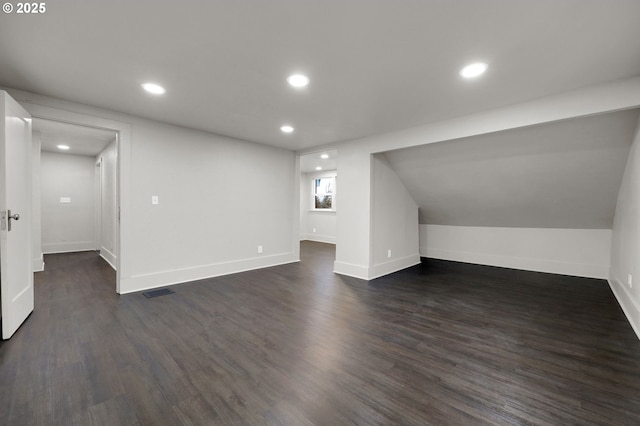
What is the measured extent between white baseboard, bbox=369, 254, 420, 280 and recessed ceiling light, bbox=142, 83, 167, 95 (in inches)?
142

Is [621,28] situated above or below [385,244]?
above

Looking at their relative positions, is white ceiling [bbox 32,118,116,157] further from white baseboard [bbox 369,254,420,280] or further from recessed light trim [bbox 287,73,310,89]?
white baseboard [bbox 369,254,420,280]

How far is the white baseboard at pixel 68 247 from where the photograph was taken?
649 cm

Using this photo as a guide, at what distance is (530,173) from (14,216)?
5.92 metres

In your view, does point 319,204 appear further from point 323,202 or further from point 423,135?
point 423,135

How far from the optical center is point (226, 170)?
4.74 metres

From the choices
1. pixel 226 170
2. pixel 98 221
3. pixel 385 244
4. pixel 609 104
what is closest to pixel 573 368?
pixel 609 104

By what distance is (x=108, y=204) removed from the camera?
5.74m

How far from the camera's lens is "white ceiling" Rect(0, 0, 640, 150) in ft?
5.56

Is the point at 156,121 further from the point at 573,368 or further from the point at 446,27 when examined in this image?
the point at 573,368

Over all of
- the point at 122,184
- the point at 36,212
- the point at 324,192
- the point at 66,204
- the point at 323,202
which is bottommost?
the point at 36,212

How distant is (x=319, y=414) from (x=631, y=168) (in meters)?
4.14

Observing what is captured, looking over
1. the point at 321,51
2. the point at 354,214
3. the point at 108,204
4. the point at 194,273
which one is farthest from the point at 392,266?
the point at 108,204

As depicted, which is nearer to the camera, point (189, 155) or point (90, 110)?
point (90, 110)
